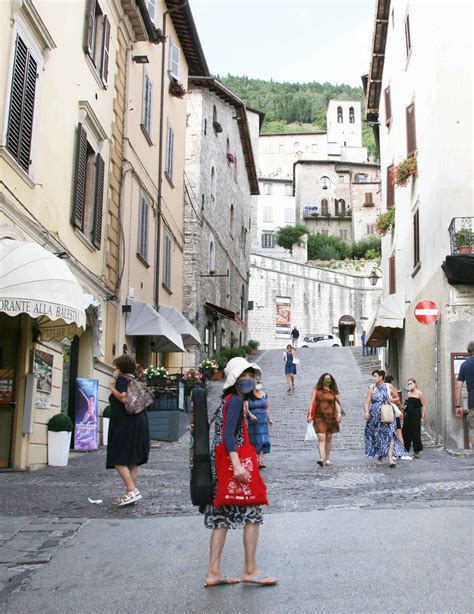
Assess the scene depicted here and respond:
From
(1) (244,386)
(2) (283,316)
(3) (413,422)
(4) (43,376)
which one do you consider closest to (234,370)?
(1) (244,386)

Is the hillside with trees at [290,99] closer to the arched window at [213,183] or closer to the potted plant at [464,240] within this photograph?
the arched window at [213,183]

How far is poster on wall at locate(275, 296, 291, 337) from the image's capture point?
5884cm

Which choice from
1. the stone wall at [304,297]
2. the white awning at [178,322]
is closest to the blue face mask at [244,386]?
the white awning at [178,322]

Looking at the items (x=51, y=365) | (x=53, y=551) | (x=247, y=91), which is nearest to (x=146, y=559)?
(x=53, y=551)

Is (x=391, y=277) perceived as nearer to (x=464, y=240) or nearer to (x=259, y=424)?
(x=464, y=240)

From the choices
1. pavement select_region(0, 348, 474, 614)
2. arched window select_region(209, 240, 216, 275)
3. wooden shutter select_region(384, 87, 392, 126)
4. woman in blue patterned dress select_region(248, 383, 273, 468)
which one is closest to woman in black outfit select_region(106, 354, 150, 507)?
pavement select_region(0, 348, 474, 614)

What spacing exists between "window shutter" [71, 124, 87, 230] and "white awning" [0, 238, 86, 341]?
10.6 ft

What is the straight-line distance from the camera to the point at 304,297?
59625 millimetres

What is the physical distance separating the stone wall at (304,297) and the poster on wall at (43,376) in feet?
154

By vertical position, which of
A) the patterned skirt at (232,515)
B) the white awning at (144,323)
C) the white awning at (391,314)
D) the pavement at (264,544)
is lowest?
the pavement at (264,544)

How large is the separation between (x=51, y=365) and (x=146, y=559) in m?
6.50

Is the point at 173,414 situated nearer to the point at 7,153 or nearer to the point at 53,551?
the point at 7,153

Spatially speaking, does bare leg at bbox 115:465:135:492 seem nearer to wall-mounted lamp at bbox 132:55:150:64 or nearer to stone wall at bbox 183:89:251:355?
wall-mounted lamp at bbox 132:55:150:64

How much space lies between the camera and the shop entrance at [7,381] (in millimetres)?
10969
